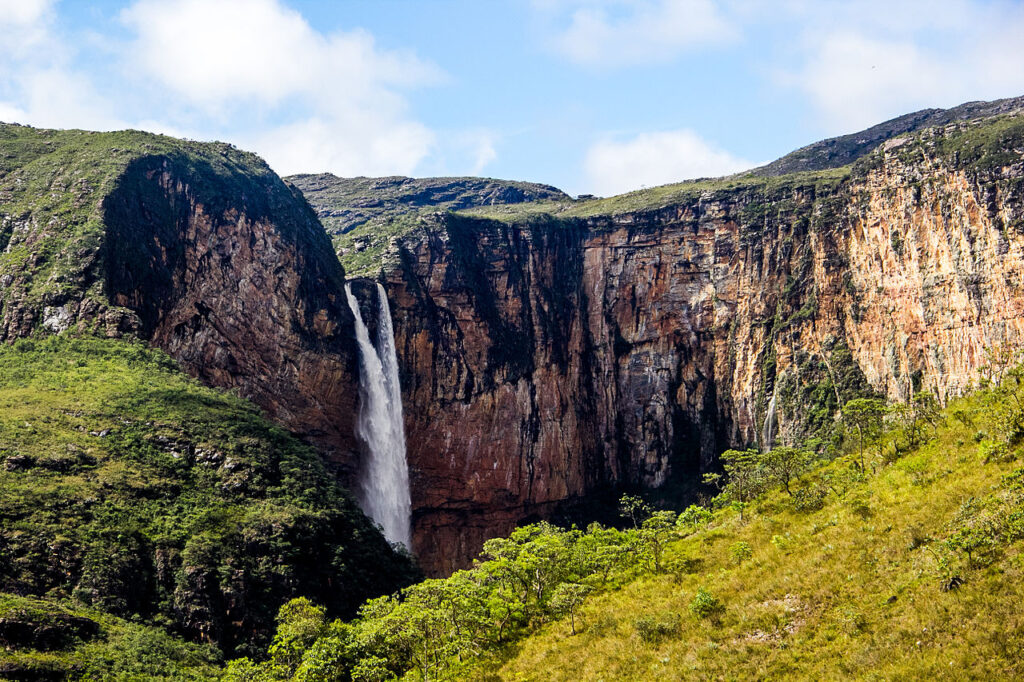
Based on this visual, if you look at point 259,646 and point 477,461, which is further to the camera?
point 477,461

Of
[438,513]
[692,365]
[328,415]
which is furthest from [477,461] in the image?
[692,365]

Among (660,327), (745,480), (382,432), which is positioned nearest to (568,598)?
(745,480)

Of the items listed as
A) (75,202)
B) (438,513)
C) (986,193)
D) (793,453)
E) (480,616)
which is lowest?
(438,513)

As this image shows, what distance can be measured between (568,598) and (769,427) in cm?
4392

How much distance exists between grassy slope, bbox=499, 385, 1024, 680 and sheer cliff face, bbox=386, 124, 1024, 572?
32.9m

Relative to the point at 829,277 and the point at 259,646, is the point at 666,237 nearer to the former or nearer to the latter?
the point at 829,277

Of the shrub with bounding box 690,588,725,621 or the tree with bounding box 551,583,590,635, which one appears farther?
the tree with bounding box 551,583,590,635

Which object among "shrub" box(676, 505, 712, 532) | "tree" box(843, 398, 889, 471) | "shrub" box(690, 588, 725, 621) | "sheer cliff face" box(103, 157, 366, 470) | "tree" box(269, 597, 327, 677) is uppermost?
"sheer cliff face" box(103, 157, 366, 470)

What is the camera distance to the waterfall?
209 ft

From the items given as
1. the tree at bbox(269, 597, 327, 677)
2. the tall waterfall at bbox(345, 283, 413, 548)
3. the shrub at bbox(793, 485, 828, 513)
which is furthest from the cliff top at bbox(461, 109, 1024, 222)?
the tree at bbox(269, 597, 327, 677)

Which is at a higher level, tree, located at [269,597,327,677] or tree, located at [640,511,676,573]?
tree, located at [640,511,676,573]

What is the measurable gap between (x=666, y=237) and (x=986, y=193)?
26.5 metres

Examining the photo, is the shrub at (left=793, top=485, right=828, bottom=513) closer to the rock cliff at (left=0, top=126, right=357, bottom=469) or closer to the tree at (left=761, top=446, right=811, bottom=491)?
the tree at (left=761, top=446, right=811, bottom=491)

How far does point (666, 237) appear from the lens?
2864 inches
